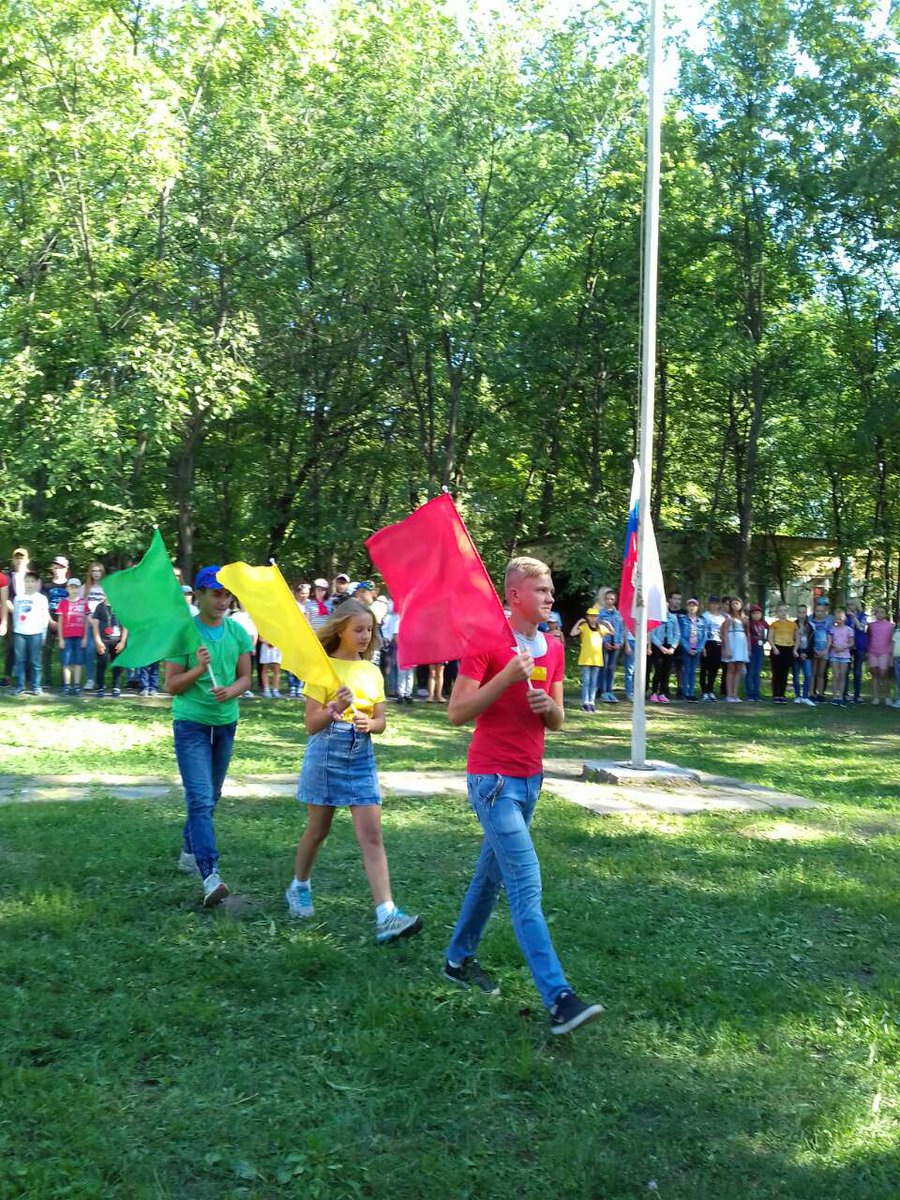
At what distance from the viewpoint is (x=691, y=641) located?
67.8 feet

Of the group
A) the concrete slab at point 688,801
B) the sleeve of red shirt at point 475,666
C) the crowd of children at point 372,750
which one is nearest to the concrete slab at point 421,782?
the concrete slab at point 688,801

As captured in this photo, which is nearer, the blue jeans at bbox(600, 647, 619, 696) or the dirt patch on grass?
the dirt patch on grass

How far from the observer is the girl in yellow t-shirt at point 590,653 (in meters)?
18.3

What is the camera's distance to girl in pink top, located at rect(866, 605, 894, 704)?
21000 millimetres

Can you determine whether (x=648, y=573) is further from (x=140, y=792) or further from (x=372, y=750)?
(x=372, y=750)

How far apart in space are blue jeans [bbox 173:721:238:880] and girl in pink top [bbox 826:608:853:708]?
663 inches

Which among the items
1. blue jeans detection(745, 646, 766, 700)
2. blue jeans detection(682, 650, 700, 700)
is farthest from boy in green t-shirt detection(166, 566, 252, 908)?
blue jeans detection(745, 646, 766, 700)

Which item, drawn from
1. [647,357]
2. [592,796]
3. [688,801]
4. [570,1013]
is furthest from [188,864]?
[647,357]

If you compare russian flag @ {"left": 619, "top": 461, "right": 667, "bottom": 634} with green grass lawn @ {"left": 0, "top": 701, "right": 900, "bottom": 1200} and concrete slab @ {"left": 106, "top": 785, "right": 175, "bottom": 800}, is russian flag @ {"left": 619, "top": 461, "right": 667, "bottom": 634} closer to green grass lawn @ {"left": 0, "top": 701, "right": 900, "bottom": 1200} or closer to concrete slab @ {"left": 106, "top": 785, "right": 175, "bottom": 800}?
green grass lawn @ {"left": 0, "top": 701, "right": 900, "bottom": 1200}

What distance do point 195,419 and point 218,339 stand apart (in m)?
2.62

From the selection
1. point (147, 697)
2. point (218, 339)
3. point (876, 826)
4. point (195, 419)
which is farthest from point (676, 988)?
point (195, 419)

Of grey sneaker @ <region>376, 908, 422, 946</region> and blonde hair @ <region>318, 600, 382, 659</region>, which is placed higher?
blonde hair @ <region>318, 600, 382, 659</region>

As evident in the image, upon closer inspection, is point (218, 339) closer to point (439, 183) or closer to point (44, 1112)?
point (439, 183)

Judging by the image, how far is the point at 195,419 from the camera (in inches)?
899
